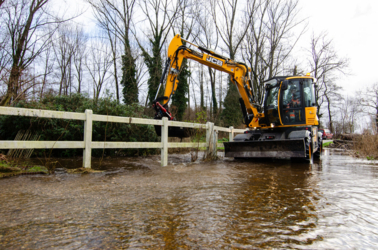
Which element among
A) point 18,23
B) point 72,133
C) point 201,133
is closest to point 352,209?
point 201,133

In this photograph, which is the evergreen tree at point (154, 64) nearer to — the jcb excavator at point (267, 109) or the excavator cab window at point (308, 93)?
the jcb excavator at point (267, 109)

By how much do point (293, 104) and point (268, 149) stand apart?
2.03 metres

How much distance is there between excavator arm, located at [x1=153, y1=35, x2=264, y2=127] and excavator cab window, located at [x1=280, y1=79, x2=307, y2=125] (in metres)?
0.86

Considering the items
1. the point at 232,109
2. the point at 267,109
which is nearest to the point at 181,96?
the point at 232,109

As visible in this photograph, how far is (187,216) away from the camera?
8.16ft

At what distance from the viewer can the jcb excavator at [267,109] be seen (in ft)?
25.7

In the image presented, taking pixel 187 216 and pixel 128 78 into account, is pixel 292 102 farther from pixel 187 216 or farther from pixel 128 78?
pixel 128 78

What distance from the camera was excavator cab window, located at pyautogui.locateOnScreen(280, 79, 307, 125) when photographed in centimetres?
865

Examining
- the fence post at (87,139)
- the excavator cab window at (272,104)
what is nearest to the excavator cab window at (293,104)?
the excavator cab window at (272,104)

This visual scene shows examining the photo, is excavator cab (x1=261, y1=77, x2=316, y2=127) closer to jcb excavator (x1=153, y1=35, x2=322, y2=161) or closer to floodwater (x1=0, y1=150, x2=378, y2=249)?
jcb excavator (x1=153, y1=35, x2=322, y2=161)

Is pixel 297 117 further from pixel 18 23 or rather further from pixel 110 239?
pixel 18 23

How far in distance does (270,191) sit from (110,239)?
2475 millimetres

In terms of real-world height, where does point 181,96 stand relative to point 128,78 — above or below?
below

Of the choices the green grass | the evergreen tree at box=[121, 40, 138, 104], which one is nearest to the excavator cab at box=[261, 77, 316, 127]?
the green grass
